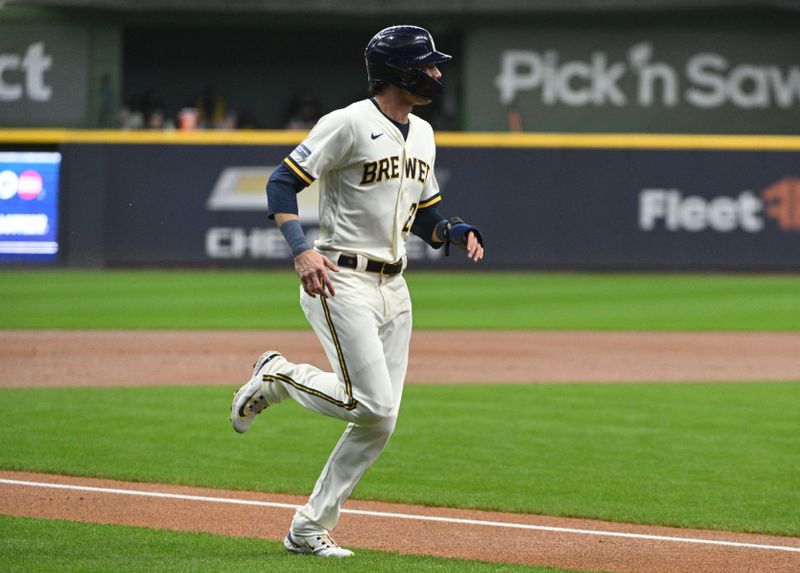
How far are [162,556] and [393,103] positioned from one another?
6.67ft

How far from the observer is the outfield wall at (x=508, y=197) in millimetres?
24438

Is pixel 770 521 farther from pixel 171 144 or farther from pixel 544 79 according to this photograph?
pixel 544 79

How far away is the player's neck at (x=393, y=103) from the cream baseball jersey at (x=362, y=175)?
0.15 ft

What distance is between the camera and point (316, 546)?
219 inches

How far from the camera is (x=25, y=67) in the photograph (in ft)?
99.6

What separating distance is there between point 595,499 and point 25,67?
84.2 feet

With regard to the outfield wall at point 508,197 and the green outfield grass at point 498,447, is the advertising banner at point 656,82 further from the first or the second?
the green outfield grass at point 498,447

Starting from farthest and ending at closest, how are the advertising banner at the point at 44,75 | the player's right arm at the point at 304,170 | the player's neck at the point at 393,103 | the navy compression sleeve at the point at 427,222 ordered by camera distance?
the advertising banner at the point at 44,75 < the navy compression sleeve at the point at 427,222 < the player's neck at the point at 393,103 < the player's right arm at the point at 304,170

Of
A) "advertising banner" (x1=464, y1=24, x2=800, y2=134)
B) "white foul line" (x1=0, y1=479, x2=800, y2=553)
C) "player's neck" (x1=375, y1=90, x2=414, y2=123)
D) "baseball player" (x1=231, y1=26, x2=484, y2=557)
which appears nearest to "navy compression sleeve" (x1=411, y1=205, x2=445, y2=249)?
"baseball player" (x1=231, y1=26, x2=484, y2=557)

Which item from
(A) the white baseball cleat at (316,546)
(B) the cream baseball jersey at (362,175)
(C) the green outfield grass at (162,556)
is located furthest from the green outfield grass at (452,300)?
(B) the cream baseball jersey at (362,175)

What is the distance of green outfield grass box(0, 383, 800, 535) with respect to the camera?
7234 millimetres

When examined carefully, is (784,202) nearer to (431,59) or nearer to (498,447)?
(498,447)

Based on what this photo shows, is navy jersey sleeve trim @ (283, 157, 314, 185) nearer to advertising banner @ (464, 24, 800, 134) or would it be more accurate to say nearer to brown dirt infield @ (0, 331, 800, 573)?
brown dirt infield @ (0, 331, 800, 573)

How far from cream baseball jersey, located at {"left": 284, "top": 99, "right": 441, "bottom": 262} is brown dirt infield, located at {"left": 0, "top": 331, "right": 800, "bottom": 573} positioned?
4.50 ft
